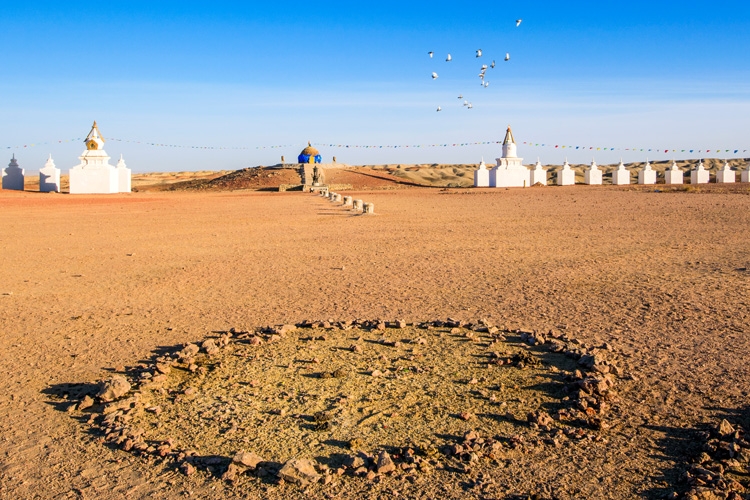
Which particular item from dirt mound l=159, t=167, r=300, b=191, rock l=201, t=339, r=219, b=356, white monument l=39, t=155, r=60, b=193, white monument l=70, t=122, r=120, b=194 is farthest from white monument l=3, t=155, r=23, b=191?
rock l=201, t=339, r=219, b=356

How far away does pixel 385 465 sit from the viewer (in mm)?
4270

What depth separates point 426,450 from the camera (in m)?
4.50

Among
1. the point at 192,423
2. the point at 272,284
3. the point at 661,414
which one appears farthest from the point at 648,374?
the point at 272,284

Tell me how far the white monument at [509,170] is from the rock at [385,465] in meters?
50.9

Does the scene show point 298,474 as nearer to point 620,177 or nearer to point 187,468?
point 187,468

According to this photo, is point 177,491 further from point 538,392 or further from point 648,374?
point 648,374

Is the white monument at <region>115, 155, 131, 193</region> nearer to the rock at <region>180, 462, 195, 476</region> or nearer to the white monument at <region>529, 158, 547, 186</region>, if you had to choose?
the white monument at <region>529, 158, 547, 186</region>

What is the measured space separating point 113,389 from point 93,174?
144 feet

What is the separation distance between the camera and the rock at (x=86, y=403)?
5.36 meters

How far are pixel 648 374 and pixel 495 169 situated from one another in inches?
1933

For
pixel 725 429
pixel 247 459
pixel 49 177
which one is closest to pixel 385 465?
pixel 247 459

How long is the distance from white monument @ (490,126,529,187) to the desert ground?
41337 mm

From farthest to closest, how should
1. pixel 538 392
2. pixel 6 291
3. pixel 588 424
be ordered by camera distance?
pixel 6 291 → pixel 538 392 → pixel 588 424

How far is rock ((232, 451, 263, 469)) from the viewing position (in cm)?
431
